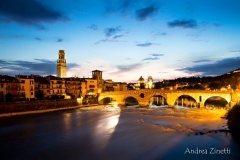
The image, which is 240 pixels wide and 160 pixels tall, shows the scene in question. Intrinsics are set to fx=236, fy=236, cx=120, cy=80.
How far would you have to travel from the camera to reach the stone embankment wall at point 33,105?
1336 inches

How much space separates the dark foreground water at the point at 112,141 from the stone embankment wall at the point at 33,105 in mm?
5920

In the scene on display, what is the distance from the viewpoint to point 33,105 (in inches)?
1524

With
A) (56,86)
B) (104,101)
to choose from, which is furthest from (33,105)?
(104,101)

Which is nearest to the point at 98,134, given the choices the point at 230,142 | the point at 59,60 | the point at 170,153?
the point at 170,153

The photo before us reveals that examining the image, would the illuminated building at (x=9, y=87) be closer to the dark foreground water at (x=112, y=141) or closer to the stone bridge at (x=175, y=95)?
the dark foreground water at (x=112, y=141)

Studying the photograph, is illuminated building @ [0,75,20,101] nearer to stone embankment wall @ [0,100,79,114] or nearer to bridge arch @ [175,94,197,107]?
stone embankment wall @ [0,100,79,114]

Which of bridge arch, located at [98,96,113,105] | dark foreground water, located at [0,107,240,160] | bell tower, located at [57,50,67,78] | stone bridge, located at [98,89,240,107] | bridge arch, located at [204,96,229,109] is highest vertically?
bell tower, located at [57,50,67,78]

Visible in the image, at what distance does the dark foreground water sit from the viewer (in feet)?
55.1

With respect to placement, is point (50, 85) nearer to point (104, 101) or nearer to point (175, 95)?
point (104, 101)

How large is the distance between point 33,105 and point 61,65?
124ft

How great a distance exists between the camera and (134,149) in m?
18.0

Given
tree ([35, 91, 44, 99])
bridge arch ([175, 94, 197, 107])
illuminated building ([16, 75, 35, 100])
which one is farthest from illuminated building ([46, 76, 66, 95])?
bridge arch ([175, 94, 197, 107])

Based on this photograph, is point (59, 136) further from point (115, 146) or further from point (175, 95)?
point (175, 95)

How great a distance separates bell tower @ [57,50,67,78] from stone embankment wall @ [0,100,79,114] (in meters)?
28.2
